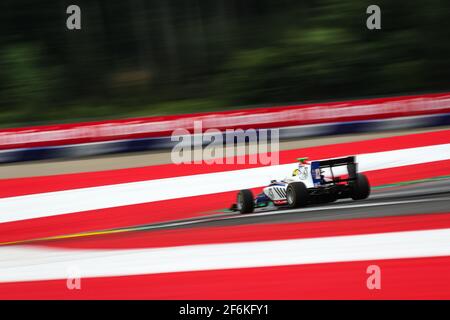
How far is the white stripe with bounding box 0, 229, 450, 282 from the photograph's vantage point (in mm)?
5422

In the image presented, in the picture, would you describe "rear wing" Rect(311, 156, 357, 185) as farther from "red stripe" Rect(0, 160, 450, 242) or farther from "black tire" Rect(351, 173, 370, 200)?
"red stripe" Rect(0, 160, 450, 242)

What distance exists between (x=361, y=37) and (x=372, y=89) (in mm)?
1318

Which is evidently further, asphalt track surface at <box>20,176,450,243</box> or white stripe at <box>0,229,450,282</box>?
asphalt track surface at <box>20,176,450,243</box>

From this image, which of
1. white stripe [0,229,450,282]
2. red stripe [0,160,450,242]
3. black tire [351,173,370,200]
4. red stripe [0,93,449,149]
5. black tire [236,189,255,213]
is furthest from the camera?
red stripe [0,93,449,149]

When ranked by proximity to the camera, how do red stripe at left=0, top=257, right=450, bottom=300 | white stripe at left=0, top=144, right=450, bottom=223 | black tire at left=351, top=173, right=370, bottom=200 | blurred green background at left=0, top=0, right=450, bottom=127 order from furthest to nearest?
blurred green background at left=0, top=0, right=450, bottom=127 < white stripe at left=0, top=144, right=450, bottom=223 < black tire at left=351, top=173, right=370, bottom=200 < red stripe at left=0, top=257, right=450, bottom=300


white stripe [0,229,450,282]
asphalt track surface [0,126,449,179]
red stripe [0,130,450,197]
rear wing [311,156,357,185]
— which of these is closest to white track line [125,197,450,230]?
rear wing [311,156,357,185]

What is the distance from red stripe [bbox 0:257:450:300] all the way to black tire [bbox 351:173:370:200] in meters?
1.15

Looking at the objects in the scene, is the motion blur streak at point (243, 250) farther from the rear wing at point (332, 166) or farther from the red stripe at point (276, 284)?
the rear wing at point (332, 166)

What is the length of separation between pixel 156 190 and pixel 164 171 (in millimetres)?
911

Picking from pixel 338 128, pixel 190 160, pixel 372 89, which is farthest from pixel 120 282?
pixel 372 89

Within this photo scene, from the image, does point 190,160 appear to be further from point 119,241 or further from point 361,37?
point 361,37

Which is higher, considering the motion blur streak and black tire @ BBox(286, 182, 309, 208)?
black tire @ BBox(286, 182, 309, 208)

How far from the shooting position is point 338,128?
431 inches

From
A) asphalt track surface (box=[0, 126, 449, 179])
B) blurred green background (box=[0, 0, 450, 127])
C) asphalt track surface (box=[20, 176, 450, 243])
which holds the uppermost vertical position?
blurred green background (box=[0, 0, 450, 127])
